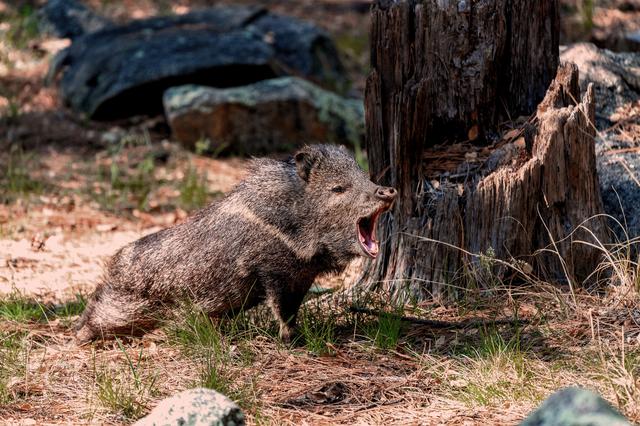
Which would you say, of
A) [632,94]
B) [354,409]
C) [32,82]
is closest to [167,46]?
[32,82]

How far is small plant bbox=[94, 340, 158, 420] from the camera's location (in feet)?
13.3

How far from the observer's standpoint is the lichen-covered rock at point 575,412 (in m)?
3.09

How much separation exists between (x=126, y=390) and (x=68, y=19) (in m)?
9.40

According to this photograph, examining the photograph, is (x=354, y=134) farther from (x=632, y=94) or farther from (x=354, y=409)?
(x=354, y=409)

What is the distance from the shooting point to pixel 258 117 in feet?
31.0

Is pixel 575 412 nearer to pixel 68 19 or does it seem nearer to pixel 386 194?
pixel 386 194

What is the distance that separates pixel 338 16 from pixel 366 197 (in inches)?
387

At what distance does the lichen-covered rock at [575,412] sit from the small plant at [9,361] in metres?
2.35

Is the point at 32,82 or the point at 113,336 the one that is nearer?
the point at 113,336

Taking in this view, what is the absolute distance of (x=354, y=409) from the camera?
4.17 m

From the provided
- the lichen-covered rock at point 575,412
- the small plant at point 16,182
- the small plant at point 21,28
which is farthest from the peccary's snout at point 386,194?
the small plant at point 21,28

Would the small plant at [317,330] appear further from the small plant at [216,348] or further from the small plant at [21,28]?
the small plant at [21,28]

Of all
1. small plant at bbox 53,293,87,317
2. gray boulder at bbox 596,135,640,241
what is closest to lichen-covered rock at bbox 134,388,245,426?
small plant at bbox 53,293,87,317

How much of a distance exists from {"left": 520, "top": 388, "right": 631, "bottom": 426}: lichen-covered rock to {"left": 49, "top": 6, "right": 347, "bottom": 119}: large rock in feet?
24.2
